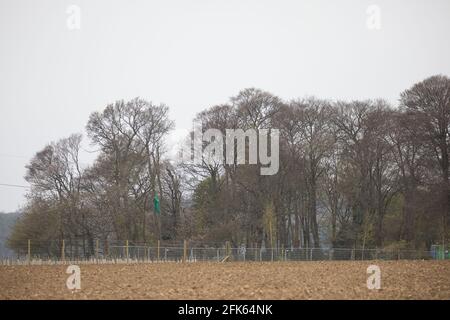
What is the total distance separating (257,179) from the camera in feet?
169

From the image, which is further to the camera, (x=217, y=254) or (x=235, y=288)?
(x=217, y=254)

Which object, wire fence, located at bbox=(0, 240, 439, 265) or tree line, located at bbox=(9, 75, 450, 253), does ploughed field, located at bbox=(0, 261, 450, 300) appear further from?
tree line, located at bbox=(9, 75, 450, 253)

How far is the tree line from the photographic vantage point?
51.2 meters

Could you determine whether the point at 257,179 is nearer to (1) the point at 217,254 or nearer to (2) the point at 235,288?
(1) the point at 217,254

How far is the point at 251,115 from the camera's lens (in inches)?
2056

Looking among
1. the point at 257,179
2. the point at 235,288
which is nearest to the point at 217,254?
the point at 257,179

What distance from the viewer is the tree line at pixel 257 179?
51.2 m

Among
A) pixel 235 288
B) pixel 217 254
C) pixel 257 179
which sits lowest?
pixel 217 254

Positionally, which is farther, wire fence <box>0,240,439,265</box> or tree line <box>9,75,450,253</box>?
tree line <box>9,75,450,253</box>

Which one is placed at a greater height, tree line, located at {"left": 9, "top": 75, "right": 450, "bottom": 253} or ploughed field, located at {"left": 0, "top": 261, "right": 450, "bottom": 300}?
tree line, located at {"left": 9, "top": 75, "right": 450, "bottom": 253}

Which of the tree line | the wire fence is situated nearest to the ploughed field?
the wire fence

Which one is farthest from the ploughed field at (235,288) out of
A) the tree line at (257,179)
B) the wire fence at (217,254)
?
the tree line at (257,179)
